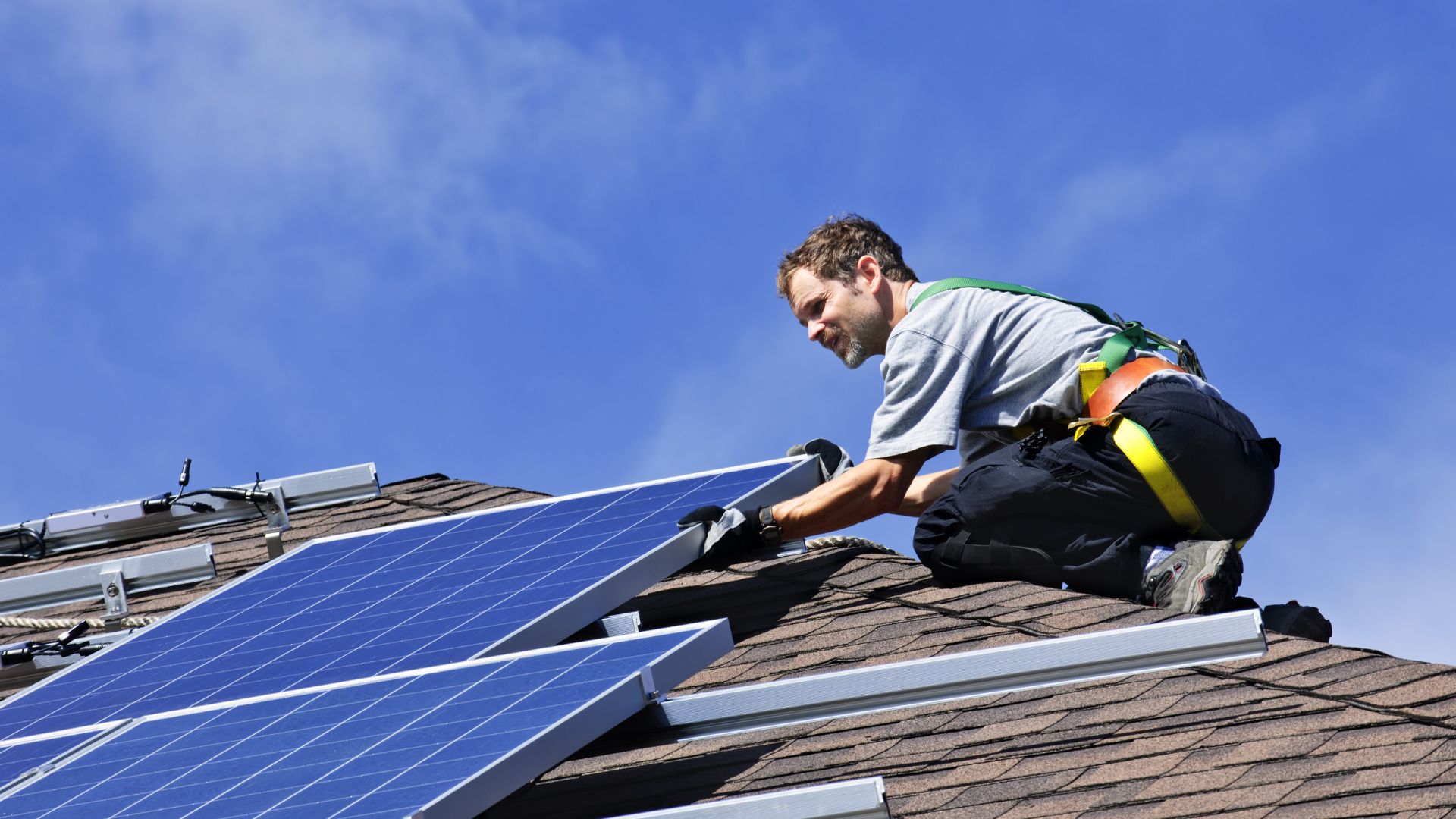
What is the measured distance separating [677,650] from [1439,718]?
6.79 feet

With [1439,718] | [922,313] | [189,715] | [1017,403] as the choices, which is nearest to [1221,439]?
[1017,403]

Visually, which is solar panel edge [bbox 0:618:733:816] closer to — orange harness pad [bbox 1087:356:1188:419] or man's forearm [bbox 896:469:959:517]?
orange harness pad [bbox 1087:356:1188:419]

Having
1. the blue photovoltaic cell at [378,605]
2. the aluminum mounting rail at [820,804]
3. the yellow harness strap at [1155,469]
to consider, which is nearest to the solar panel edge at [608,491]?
the blue photovoltaic cell at [378,605]

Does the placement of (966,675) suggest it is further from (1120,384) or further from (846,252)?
(846,252)

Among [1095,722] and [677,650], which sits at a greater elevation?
[677,650]

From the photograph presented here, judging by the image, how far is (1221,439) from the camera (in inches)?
234

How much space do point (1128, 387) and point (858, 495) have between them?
111 centimetres

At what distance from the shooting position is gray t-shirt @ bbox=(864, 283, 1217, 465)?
6.27 metres

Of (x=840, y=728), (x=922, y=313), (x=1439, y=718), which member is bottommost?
(x=1439, y=718)

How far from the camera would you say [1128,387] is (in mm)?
6203

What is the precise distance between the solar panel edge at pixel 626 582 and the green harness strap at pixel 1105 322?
970mm

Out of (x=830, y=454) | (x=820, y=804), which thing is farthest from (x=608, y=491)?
(x=820, y=804)

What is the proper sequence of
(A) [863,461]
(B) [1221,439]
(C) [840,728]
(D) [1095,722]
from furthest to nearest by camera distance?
(A) [863,461] < (B) [1221,439] < (C) [840,728] < (D) [1095,722]

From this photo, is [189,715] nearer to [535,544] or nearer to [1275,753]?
[535,544]
